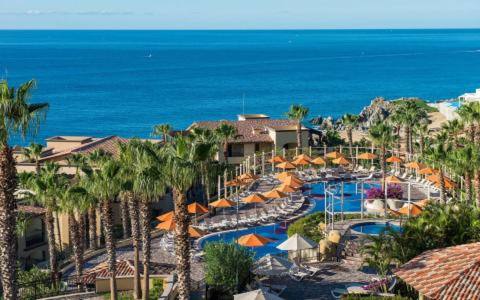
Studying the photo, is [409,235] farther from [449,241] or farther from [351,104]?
[351,104]

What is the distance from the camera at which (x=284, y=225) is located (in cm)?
4075

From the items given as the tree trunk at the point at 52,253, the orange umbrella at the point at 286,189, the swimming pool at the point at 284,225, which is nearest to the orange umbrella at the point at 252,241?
the swimming pool at the point at 284,225

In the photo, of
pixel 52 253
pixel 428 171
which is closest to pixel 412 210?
pixel 428 171

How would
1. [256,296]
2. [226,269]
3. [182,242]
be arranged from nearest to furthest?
[182,242] → [256,296] → [226,269]

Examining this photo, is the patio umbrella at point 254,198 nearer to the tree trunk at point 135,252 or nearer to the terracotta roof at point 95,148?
the tree trunk at point 135,252

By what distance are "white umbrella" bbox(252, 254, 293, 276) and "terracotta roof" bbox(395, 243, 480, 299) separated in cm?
635

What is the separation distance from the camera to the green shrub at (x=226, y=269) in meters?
25.3

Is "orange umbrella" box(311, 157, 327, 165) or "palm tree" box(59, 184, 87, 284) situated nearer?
"palm tree" box(59, 184, 87, 284)

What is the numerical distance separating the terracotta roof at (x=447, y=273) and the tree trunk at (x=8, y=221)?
1200 centimetres

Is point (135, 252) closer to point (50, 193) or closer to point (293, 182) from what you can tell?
point (50, 193)

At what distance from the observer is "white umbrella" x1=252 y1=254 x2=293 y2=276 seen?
27.8 m

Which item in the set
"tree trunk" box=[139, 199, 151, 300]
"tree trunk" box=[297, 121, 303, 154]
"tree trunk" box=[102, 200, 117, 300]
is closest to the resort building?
"tree trunk" box=[297, 121, 303, 154]

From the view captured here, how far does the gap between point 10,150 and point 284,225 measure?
22613 mm

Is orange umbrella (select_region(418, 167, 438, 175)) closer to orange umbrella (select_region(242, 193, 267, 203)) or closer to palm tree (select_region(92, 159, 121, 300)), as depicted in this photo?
orange umbrella (select_region(242, 193, 267, 203))
